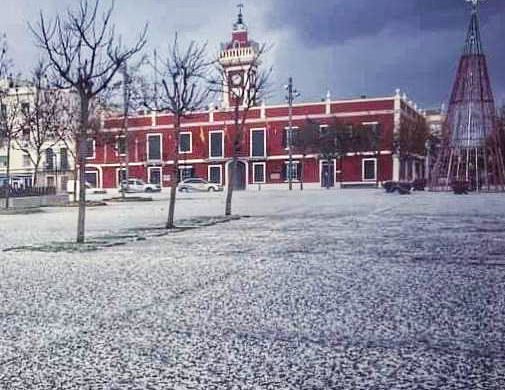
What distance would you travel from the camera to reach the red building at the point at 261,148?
55406mm

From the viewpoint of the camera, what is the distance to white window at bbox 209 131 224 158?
6184cm

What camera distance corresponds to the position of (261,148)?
2383 inches

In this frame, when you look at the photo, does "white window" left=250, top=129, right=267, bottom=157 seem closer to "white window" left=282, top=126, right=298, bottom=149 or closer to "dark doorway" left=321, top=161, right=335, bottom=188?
"white window" left=282, top=126, right=298, bottom=149

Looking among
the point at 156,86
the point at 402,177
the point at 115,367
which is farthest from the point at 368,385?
the point at 402,177

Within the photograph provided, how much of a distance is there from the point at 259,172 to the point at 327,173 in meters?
7.50

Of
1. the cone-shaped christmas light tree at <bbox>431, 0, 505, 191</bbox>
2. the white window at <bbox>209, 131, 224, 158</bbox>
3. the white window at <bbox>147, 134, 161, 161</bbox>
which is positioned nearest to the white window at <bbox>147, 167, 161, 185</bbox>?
the white window at <bbox>147, 134, 161, 161</bbox>

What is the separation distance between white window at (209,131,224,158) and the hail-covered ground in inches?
2029

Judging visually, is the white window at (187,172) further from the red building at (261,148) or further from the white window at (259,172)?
the white window at (259,172)

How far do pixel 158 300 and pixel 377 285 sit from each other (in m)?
2.45

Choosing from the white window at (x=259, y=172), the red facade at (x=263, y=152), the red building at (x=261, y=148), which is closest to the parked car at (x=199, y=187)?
the red facade at (x=263, y=152)

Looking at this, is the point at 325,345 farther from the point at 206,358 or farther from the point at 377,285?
the point at 377,285

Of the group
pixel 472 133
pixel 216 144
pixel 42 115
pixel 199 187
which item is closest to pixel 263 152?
pixel 216 144

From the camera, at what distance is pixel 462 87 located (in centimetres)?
3775

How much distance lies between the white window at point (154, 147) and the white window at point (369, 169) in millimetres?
21848
